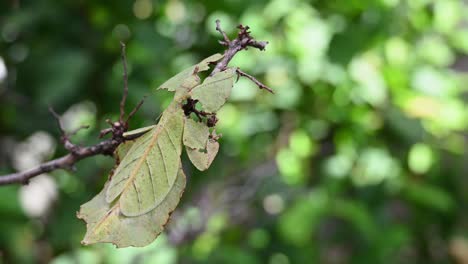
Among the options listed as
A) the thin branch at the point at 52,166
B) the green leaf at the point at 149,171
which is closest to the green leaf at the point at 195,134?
the green leaf at the point at 149,171

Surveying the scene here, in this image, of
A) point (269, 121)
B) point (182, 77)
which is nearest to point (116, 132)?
point (182, 77)

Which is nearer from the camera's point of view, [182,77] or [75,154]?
[182,77]

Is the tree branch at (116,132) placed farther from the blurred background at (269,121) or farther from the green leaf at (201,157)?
the blurred background at (269,121)

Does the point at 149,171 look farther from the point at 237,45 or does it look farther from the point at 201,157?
the point at 237,45

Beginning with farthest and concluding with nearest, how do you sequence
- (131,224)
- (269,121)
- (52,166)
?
(269,121) < (52,166) < (131,224)

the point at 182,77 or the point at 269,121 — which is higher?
the point at 182,77

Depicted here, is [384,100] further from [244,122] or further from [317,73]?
[244,122]

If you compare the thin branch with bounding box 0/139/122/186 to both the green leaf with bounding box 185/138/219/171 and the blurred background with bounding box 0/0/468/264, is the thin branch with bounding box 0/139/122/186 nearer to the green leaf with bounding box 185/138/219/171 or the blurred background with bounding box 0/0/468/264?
the green leaf with bounding box 185/138/219/171

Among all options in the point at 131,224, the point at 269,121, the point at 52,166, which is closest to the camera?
the point at 131,224
